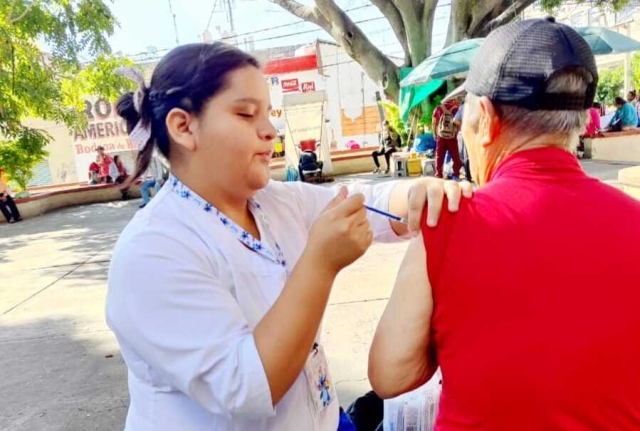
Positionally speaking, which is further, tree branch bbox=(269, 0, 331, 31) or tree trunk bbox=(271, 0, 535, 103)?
tree branch bbox=(269, 0, 331, 31)

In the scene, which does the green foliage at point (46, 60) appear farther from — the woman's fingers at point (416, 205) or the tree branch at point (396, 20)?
the woman's fingers at point (416, 205)

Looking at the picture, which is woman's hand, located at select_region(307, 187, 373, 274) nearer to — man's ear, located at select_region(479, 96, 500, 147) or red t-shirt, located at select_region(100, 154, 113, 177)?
man's ear, located at select_region(479, 96, 500, 147)

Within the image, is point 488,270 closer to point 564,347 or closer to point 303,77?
point 564,347

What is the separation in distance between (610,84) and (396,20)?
14.1 meters

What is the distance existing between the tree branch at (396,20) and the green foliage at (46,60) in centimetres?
552

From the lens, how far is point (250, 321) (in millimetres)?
959

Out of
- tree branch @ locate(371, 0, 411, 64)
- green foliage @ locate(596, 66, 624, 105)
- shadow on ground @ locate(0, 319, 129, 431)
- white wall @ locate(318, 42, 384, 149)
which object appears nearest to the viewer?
shadow on ground @ locate(0, 319, 129, 431)

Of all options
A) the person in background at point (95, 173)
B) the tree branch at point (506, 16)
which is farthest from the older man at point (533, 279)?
the person in background at point (95, 173)

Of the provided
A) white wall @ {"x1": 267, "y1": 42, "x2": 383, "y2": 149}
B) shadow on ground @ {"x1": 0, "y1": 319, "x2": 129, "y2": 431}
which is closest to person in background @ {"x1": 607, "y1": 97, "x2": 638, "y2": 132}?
shadow on ground @ {"x1": 0, "y1": 319, "x2": 129, "y2": 431}

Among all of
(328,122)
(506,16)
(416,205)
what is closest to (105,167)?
(506,16)

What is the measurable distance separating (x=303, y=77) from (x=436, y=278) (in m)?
24.6

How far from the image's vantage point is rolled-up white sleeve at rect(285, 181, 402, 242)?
1354mm

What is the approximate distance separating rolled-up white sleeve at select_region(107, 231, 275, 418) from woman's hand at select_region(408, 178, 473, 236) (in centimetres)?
38

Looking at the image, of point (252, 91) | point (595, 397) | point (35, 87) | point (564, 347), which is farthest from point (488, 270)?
point (35, 87)
